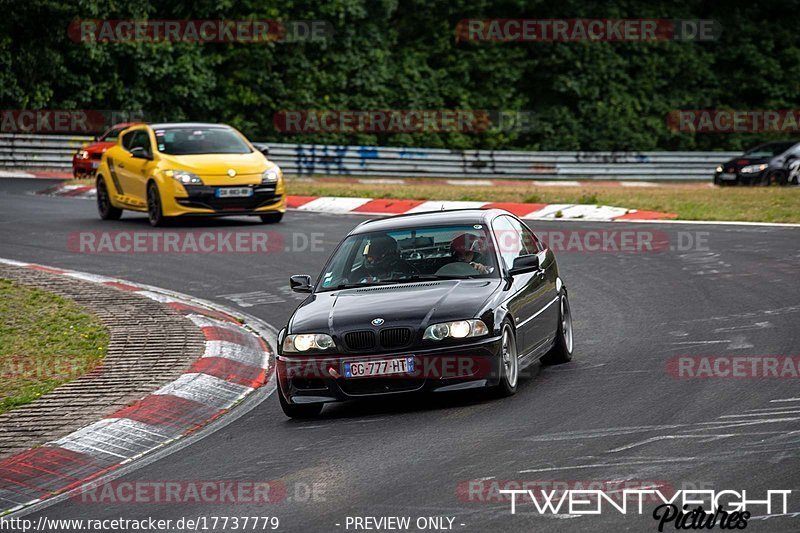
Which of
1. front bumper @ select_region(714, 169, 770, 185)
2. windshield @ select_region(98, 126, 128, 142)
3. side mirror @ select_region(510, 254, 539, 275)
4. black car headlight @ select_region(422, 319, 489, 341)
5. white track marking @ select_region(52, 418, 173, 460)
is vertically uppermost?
windshield @ select_region(98, 126, 128, 142)

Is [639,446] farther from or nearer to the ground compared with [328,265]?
nearer to the ground

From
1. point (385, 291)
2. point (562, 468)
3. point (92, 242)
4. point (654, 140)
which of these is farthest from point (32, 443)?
point (654, 140)

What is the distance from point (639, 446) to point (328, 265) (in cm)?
364

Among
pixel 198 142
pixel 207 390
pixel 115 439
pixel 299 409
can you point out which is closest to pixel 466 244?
pixel 299 409

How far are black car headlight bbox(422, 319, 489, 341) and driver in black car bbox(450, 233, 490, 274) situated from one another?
1.04m

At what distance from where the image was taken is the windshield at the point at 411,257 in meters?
10.1

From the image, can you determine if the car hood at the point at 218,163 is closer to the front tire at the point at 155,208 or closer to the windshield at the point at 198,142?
the windshield at the point at 198,142

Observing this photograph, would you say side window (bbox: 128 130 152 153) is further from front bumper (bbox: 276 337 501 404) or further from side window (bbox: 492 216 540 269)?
front bumper (bbox: 276 337 501 404)

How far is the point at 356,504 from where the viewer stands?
672 cm

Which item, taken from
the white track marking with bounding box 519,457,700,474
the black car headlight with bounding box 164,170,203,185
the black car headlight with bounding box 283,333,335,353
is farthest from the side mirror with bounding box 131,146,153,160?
the white track marking with bounding box 519,457,700,474

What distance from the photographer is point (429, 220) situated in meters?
10.6

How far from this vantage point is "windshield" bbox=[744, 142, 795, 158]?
32.3 m

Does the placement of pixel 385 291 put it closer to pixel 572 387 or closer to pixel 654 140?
pixel 572 387

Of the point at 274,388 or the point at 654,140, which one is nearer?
the point at 274,388
